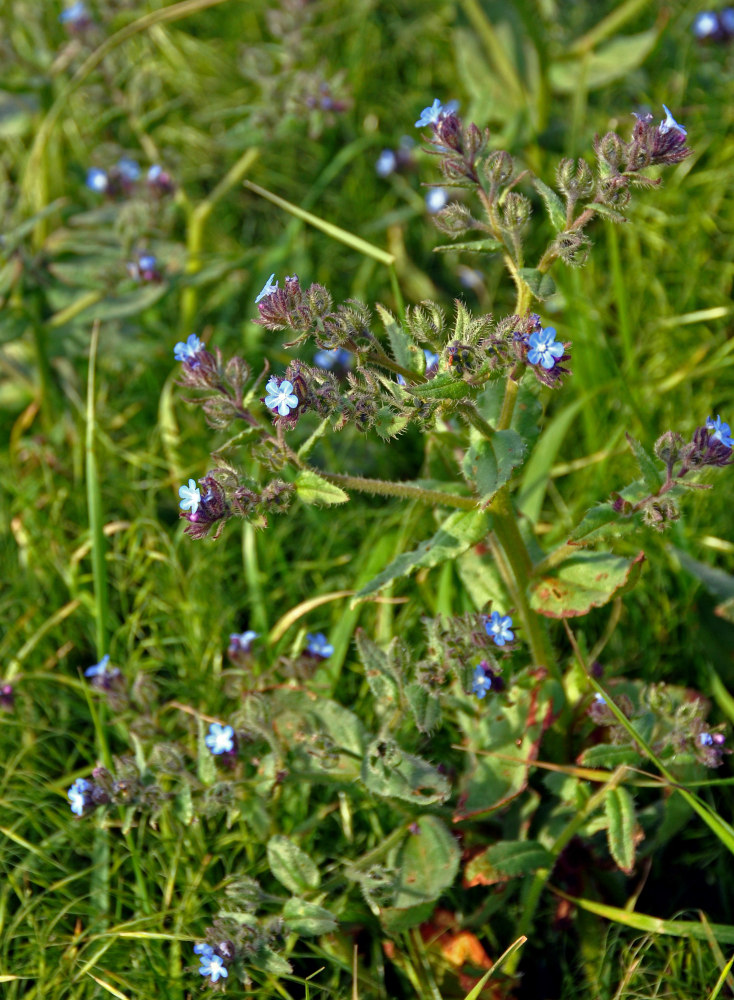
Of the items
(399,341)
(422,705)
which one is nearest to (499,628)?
(422,705)

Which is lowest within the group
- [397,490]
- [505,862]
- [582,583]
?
[505,862]

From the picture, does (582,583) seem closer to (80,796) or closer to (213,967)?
(213,967)

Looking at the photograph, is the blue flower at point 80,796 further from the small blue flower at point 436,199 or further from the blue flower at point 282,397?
the small blue flower at point 436,199

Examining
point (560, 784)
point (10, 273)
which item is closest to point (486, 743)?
point (560, 784)

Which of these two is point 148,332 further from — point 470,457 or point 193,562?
point 470,457

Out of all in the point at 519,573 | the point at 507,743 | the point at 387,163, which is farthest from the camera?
the point at 387,163
